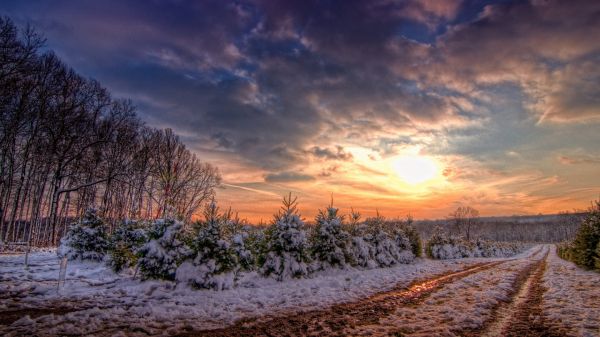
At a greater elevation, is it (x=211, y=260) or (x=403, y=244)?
(x=211, y=260)

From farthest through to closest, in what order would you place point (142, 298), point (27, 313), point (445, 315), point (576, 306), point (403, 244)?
point (403, 244) → point (142, 298) → point (576, 306) → point (445, 315) → point (27, 313)

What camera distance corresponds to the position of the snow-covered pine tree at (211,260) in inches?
406

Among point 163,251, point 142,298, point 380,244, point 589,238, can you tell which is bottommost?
point 142,298

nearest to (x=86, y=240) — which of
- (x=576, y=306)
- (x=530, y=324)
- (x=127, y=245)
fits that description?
(x=127, y=245)

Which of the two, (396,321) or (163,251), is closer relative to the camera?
(396,321)

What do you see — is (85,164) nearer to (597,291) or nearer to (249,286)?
(249,286)

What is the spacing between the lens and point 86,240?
14938 mm

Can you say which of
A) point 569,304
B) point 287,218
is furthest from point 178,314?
point 569,304

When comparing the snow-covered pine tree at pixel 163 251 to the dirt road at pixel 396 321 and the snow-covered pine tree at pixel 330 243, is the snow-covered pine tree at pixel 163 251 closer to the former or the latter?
the dirt road at pixel 396 321

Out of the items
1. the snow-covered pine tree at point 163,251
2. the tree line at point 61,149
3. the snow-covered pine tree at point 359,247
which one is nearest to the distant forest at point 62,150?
the tree line at point 61,149

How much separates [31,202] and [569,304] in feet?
125

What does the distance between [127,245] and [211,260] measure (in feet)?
17.5

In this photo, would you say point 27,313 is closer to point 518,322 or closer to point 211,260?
point 211,260

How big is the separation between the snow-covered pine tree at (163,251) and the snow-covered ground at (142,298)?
450 millimetres
